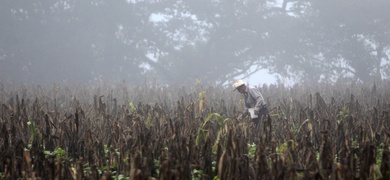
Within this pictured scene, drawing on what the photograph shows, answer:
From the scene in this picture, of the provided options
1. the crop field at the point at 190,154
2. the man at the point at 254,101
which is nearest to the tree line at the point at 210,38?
the man at the point at 254,101

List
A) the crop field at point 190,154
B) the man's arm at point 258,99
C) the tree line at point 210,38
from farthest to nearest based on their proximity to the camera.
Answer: the tree line at point 210,38 → the man's arm at point 258,99 → the crop field at point 190,154

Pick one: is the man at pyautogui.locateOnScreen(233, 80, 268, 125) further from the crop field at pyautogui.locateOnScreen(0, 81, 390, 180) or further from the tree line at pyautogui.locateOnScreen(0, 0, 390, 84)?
the tree line at pyautogui.locateOnScreen(0, 0, 390, 84)

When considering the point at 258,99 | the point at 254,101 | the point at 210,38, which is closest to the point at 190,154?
the point at 258,99

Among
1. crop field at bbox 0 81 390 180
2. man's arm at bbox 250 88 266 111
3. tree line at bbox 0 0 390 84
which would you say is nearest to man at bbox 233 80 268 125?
man's arm at bbox 250 88 266 111

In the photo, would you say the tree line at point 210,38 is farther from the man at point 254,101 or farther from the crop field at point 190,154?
the crop field at point 190,154

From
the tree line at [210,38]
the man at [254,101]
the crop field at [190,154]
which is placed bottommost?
the crop field at [190,154]

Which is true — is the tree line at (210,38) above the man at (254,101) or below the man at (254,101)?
above

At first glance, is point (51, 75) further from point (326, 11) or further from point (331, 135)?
point (331, 135)

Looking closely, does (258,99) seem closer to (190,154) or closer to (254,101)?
(254,101)

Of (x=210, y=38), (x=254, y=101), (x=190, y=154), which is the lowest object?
(x=190, y=154)

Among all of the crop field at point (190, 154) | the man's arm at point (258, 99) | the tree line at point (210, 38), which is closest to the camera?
the crop field at point (190, 154)

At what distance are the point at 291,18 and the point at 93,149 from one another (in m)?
28.1

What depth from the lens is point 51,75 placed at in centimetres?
2795

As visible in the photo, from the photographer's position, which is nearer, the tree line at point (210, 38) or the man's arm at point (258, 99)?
the man's arm at point (258, 99)
